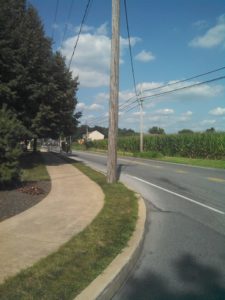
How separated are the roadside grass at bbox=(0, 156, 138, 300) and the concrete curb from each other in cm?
9

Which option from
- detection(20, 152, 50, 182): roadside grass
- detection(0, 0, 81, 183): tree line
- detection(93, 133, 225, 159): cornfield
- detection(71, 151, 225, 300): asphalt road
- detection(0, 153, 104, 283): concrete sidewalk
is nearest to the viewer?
detection(71, 151, 225, 300): asphalt road

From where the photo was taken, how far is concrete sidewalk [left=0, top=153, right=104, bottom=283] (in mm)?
5512

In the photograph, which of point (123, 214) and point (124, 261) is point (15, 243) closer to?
point (124, 261)

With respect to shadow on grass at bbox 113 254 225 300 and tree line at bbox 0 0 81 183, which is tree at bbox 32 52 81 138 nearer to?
tree line at bbox 0 0 81 183

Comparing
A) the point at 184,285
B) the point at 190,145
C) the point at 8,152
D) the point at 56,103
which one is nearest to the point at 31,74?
the point at 56,103

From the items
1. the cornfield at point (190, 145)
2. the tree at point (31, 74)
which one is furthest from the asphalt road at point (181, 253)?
the cornfield at point (190, 145)

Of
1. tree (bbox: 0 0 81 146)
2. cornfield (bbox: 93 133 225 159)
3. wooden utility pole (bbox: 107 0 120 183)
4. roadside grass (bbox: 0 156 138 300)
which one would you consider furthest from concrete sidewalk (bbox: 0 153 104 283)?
cornfield (bbox: 93 133 225 159)

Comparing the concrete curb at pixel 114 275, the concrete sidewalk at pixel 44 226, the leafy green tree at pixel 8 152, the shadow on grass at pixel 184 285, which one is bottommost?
the shadow on grass at pixel 184 285

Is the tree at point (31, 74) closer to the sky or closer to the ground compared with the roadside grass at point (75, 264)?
closer to the sky

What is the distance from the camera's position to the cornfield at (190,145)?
3938 cm

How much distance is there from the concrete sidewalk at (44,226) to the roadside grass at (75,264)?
19cm

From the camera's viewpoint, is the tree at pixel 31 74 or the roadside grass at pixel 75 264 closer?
the roadside grass at pixel 75 264

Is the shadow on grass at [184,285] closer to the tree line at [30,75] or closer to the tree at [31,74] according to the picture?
the tree line at [30,75]

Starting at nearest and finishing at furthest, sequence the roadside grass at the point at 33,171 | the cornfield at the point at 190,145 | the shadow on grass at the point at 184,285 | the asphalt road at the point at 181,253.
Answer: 1. the shadow on grass at the point at 184,285
2. the asphalt road at the point at 181,253
3. the roadside grass at the point at 33,171
4. the cornfield at the point at 190,145
